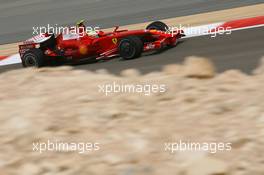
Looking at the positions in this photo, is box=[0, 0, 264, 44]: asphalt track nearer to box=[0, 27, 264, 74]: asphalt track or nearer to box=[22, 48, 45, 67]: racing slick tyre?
box=[0, 27, 264, 74]: asphalt track

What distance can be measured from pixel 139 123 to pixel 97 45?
25.0ft

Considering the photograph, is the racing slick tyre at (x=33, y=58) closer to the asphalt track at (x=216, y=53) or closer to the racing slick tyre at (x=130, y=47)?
the asphalt track at (x=216, y=53)

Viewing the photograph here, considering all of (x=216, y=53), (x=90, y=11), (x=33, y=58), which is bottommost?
(x=33, y=58)

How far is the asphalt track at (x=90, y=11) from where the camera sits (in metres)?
16.3

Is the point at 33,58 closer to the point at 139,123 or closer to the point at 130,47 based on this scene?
the point at 130,47

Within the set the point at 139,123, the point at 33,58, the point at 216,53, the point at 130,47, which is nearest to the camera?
the point at 139,123

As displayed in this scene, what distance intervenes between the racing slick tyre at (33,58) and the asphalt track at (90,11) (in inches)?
148

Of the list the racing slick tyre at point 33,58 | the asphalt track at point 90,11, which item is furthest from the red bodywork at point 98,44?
the asphalt track at point 90,11

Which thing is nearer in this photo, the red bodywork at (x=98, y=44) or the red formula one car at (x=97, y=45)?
the red formula one car at (x=97, y=45)

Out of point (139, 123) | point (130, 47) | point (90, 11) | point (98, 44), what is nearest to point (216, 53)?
point (130, 47)

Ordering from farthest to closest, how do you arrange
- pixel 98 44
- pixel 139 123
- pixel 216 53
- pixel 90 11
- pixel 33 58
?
pixel 90 11
pixel 33 58
pixel 98 44
pixel 216 53
pixel 139 123

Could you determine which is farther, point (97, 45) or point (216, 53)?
point (97, 45)

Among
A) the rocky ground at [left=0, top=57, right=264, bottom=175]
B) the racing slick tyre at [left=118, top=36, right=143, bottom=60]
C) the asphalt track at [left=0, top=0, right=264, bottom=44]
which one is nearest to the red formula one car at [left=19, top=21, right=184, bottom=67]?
the racing slick tyre at [left=118, top=36, right=143, bottom=60]

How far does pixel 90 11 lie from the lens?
17.6 metres
